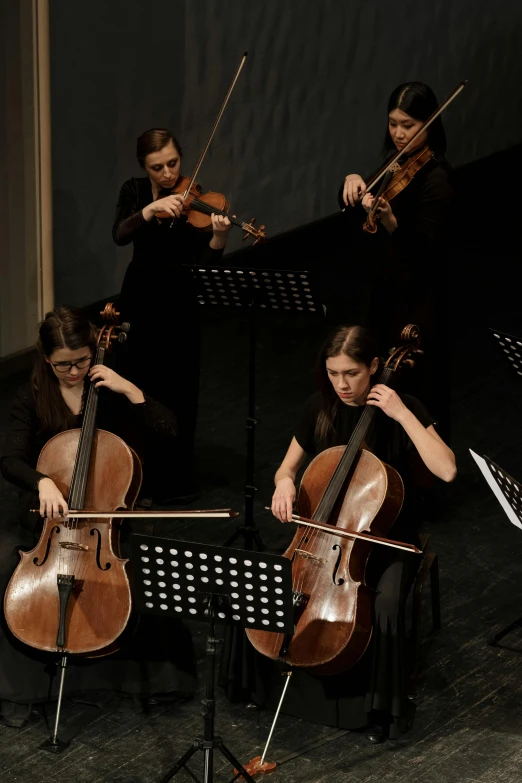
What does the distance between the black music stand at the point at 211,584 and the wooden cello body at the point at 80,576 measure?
1.10 feet

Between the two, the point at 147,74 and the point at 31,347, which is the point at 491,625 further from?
the point at 147,74

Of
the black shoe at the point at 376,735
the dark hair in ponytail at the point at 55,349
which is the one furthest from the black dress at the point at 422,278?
the black shoe at the point at 376,735

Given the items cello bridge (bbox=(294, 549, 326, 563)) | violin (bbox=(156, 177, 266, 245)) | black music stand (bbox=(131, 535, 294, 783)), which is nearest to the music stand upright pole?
violin (bbox=(156, 177, 266, 245))

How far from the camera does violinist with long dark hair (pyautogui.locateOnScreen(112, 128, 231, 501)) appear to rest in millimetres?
4383

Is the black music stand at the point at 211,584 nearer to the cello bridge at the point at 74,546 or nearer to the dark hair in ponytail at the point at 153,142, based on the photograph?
the cello bridge at the point at 74,546

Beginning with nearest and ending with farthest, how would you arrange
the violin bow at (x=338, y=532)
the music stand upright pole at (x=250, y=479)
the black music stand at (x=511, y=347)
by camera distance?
the violin bow at (x=338, y=532) < the black music stand at (x=511, y=347) < the music stand upright pole at (x=250, y=479)

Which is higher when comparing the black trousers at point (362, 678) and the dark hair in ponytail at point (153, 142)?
the dark hair in ponytail at point (153, 142)

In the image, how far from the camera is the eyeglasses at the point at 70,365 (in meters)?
3.54

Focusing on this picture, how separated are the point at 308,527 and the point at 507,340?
813 mm

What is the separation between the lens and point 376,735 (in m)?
3.37

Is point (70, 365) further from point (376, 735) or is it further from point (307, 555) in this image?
point (376, 735)

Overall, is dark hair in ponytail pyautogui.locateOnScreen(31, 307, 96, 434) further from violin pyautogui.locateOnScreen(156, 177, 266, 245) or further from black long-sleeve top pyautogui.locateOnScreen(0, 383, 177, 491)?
violin pyautogui.locateOnScreen(156, 177, 266, 245)

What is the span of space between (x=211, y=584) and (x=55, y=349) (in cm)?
99

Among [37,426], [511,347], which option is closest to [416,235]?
[511,347]
